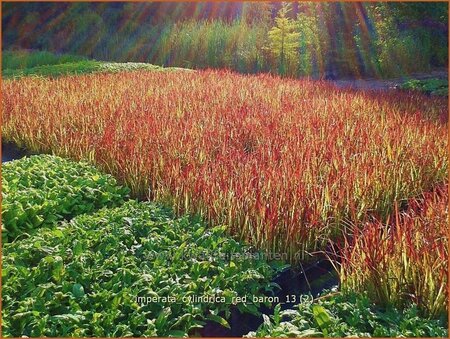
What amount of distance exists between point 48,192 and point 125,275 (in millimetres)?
1265

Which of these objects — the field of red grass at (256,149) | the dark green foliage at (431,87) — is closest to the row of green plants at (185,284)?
the field of red grass at (256,149)

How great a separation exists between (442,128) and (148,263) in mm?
3648

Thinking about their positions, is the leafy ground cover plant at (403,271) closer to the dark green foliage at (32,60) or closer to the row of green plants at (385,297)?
the row of green plants at (385,297)

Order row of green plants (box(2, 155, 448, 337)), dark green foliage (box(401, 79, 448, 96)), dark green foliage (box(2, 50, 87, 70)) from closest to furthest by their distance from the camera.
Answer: row of green plants (box(2, 155, 448, 337)) < dark green foliage (box(401, 79, 448, 96)) < dark green foliage (box(2, 50, 87, 70))

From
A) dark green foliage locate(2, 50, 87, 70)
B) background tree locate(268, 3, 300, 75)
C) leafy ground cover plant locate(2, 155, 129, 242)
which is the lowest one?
leafy ground cover plant locate(2, 155, 129, 242)

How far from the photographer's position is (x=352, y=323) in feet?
6.72

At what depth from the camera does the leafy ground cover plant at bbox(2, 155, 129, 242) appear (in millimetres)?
3066

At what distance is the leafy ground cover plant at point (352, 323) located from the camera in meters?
1.99

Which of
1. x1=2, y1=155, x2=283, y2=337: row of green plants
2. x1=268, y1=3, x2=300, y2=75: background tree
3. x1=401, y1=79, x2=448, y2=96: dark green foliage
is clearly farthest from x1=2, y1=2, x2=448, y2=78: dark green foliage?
x1=2, y1=155, x2=283, y2=337: row of green plants

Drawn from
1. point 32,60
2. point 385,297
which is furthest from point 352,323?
point 32,60

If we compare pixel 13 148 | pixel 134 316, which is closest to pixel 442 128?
pixel 134 316

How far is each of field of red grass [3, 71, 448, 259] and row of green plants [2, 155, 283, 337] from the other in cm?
27

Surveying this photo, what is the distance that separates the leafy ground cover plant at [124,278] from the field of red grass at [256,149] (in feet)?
1.00

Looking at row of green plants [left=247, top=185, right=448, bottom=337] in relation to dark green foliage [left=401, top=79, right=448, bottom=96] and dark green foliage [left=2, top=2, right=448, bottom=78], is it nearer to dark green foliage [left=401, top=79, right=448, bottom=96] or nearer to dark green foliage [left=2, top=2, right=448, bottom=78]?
dark green foliage [left=401, top=79, right=448, bottom=96]
